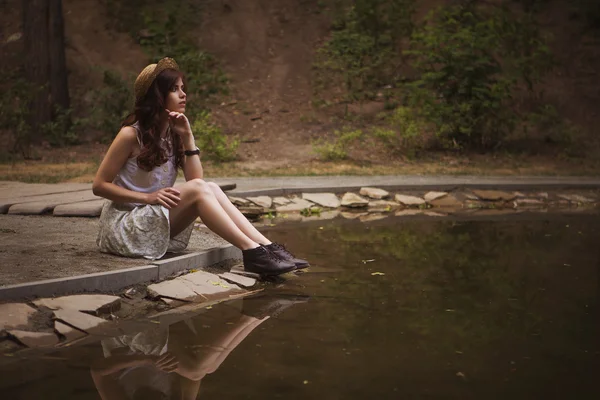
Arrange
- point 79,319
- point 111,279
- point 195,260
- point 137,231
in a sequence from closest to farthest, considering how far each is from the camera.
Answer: point 79,319
point 111,279
point 137,231
point 195,260

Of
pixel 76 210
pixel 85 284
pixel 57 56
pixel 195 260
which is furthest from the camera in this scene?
pixel 57 56

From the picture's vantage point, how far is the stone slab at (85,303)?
17.3ft

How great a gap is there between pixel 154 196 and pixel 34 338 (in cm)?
181

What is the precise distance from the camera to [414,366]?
14.9ft

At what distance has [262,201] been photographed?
1047cm

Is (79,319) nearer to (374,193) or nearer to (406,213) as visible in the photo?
(406,213)

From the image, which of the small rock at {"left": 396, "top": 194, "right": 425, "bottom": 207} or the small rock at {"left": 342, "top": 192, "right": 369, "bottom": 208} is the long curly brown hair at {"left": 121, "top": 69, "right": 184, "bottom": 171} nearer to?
the small rock at {"left": 342, "top": 192, "right": 369, "bottom": 208}

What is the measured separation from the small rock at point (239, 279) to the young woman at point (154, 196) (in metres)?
0.08

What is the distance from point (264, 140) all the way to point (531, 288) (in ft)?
31.9

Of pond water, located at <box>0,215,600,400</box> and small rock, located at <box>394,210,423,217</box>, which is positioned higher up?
pond water, located at <box>0,215,600,400</box>

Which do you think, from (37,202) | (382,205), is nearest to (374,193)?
(382,205)

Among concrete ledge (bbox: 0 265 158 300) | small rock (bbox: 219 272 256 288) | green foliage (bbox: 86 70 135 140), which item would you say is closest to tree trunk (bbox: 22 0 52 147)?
green foliage (bbox: 86 70 135 140)

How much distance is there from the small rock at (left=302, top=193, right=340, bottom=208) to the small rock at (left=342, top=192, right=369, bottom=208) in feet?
0.30

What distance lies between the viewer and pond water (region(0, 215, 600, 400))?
4.20m
